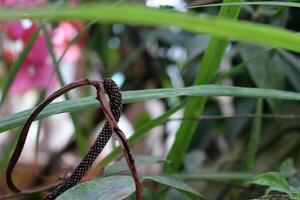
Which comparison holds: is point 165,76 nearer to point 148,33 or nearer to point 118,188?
point 148,33

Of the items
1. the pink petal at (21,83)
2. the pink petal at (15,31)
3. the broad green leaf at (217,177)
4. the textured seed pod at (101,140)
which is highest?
the pink petal at (15,31)

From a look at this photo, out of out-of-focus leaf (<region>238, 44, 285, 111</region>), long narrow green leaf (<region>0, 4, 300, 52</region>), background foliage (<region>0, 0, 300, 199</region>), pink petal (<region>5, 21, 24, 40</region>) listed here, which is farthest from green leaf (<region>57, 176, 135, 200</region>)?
pink petal (<region>5, 21, 24, 40</region>)

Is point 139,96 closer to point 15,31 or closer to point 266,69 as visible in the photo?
point 266,69

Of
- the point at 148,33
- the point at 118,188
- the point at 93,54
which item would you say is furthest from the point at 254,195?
the point at 93,54

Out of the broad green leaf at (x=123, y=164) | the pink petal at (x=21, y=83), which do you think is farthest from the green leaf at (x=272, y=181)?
the pink petal at (x=21, y=83)

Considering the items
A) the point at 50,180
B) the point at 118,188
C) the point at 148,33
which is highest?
the point at 148,33

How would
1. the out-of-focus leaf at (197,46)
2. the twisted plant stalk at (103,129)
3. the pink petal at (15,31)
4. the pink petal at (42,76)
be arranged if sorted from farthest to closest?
the pink petal at (42,76), the pink petal at (15,31), the out-of-focus leaf at (197,46), the twisted plant stalk at (103,129)

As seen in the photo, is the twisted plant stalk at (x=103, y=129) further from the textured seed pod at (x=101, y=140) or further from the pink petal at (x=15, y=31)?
the pink petal at (x=15, y=31)

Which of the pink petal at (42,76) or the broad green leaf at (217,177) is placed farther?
the pink petal at (42,76)
